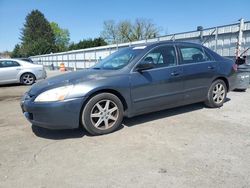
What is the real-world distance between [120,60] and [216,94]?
2.42 m

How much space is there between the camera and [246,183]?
2.75m

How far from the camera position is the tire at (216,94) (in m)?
5.80

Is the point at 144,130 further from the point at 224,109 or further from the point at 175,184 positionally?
the point at 224,109

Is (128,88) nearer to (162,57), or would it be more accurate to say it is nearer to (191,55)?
(162,57)

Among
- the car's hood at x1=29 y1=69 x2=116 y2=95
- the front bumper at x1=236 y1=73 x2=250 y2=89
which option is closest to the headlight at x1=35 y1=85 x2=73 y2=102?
the car's hood at x1=29 y1=69 x2=116 y2=95

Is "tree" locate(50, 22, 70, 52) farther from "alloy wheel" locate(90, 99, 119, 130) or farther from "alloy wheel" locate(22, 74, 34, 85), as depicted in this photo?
"alloy wheel" locate(90, 99, 119, 130)

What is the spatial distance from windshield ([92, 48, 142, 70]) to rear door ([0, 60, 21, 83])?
8.33 m

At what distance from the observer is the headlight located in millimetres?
4086

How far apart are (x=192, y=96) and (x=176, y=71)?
28.4 inches

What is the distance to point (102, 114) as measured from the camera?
439cm

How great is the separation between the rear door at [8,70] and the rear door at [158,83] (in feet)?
31.1

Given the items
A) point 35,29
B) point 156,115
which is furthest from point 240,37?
point 35,29

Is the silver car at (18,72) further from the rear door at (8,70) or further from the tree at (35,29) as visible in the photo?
the tree at (35,29)

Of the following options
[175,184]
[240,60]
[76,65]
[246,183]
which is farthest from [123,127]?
[76,65]
